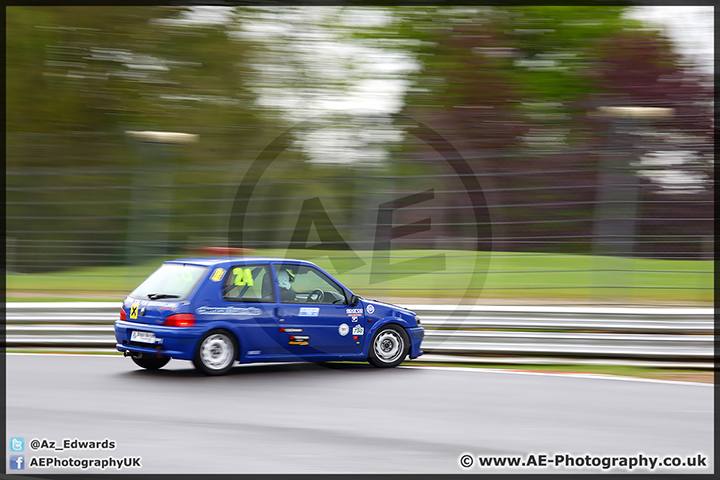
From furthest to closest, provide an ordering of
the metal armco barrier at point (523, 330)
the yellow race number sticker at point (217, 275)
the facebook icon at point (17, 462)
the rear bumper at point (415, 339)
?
the metal armco barrier at point (523, 330), the rear bumper at point (415, 339), the yellow race number sticker at point (217, 275), the facebook icon at point (17, 462)

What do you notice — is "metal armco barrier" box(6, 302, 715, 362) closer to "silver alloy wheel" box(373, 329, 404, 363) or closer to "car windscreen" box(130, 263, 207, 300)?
"silver alloy wheel" box(373, 329, 404, 363)

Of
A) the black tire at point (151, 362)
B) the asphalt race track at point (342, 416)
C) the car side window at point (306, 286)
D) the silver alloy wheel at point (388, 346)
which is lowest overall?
the asphalt race track at point (342, 416)

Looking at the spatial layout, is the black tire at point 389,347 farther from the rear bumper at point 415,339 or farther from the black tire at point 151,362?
the black tire at point 151,362

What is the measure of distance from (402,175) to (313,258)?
1898mm

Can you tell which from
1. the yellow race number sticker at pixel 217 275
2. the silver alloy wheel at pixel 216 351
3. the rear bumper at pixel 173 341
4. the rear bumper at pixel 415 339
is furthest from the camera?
the rear bumper at pixel 415 339

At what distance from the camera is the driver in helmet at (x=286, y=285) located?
9.18 meters

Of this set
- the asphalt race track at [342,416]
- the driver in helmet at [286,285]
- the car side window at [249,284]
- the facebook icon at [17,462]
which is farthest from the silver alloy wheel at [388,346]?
the facebook icon at [17,462]

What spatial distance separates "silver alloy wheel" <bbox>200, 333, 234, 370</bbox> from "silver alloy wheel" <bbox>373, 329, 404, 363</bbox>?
194cm

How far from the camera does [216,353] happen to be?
28.8 ft

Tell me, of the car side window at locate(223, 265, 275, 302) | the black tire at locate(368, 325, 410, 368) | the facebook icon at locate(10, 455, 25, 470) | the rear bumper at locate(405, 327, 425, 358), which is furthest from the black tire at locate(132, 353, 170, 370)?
the facebook icon at locate(10, 455, 25, 470)

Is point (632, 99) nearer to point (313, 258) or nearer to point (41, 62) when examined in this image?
point (313, 258)

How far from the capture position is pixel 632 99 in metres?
15.5

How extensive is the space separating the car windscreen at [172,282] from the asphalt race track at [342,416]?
3.10 ft

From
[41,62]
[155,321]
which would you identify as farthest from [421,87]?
[155,321]
